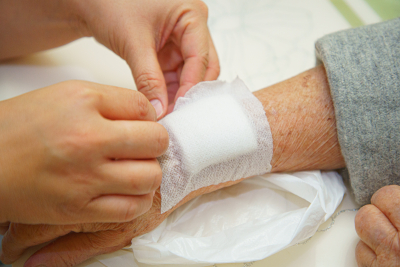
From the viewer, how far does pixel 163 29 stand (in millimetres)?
1046

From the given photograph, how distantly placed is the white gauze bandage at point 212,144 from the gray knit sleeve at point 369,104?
0.23m

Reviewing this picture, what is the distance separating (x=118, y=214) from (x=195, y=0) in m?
0.84

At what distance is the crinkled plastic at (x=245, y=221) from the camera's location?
798mm

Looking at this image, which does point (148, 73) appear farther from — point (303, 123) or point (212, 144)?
point (303, 123)

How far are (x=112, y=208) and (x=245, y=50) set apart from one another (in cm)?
106

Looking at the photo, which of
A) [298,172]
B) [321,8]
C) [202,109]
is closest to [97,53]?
[202,109]

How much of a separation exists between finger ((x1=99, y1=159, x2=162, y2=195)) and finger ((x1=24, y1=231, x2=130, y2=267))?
273mm

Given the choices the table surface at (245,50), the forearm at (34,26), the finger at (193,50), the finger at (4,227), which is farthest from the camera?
the table surface at (245,50)

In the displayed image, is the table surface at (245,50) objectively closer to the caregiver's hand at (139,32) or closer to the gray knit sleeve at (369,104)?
the caregiver's hand at (139,32)

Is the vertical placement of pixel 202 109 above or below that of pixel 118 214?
above

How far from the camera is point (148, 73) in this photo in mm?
899

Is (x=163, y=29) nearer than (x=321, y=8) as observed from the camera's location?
Yes

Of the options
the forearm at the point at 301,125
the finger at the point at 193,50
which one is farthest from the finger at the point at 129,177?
the finger at the point at 193,50

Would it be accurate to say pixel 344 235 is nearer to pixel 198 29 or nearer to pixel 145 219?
pixel 145 219
